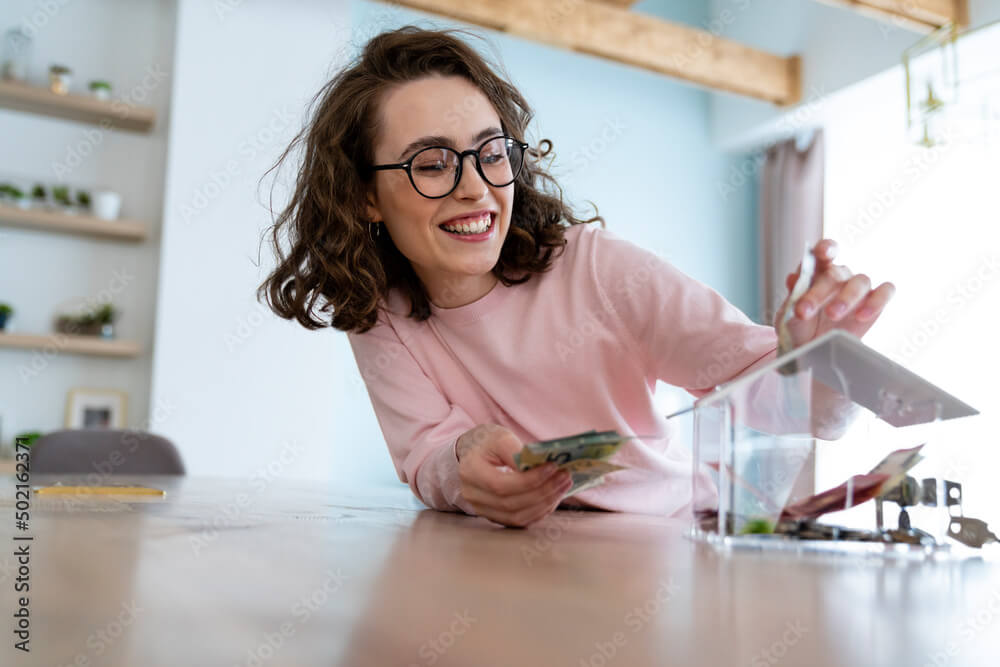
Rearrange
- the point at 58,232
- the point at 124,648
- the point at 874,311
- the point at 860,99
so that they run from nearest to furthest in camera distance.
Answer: the point at 124,648, the point at 874,311, the point at 58,232, the point at 860,99

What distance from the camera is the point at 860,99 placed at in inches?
182

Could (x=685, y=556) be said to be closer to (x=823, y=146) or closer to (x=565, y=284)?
(x=565, y=284)

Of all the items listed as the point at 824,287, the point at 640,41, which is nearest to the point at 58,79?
the point at 640,41

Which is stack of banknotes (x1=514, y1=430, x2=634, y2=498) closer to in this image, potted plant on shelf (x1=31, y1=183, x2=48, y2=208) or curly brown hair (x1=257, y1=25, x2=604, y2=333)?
curly brown hair (x1=257, y1=25, x2=604, y2=333)

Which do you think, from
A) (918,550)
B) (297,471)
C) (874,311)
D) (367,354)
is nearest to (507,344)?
(367,354)

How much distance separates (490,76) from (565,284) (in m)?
0.40

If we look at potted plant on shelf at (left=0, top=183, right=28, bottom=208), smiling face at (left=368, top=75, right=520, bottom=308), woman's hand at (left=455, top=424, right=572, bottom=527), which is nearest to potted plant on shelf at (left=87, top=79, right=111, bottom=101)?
potted plant on shelf at (left=0, top=183, right=28, bottom=208)

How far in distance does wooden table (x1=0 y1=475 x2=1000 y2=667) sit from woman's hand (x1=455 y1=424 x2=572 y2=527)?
93 millimetres

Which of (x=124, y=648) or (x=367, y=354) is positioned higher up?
(x=367, y=354)

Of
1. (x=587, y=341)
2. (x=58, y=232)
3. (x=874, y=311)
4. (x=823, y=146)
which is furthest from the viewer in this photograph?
(x=823, y=146)

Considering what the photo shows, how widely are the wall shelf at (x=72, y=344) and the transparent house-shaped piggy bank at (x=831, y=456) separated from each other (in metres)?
3.50

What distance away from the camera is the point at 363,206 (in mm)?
1427

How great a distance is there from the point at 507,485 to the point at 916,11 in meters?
3.94

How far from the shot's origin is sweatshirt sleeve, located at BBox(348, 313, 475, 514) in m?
1.10
